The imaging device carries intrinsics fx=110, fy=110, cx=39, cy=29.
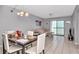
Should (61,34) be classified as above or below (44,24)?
below

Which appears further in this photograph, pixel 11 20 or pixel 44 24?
pixel 44 24

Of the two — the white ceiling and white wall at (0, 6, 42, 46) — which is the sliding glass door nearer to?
the white ceiling

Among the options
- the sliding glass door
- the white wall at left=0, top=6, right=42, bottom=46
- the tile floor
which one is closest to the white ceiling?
the white wall at left=0, top=6, right=42, bottom=46

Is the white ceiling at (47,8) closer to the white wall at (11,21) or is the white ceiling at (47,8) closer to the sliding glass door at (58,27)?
the white wall at (11,21)

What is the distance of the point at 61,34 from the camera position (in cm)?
1068

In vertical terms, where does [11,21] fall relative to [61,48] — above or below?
above

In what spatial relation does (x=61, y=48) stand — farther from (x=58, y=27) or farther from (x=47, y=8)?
(x=58, y=27)

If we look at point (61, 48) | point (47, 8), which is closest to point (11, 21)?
point (47, 8)

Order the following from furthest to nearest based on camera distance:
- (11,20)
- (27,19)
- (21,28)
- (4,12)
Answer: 1. (27,19)
2. (21,28)
3. (11,20)
4. (4,12)

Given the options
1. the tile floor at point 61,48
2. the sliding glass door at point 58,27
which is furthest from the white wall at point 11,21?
the sliding glass door at point 58,27
